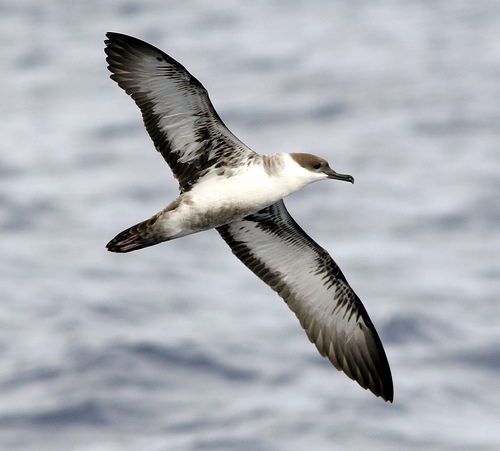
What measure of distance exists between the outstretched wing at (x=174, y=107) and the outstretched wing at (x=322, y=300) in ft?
5.96

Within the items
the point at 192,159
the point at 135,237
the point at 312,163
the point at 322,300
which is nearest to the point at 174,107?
the point at 192,159

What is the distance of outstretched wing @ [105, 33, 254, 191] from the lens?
1347cm

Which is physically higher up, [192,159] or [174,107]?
[174,107]

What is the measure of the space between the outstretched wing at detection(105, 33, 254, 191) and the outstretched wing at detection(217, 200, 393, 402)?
1818 millimetres

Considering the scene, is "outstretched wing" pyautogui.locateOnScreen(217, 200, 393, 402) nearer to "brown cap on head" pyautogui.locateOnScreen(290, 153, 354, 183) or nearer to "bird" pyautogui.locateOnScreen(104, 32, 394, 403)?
"bird" pyautogui.locateOnScreen(104, 32, 394, 403)

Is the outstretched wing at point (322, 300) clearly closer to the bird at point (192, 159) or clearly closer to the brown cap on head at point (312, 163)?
the bird at point (192, 159)

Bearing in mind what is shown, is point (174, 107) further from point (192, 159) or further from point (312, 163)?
point (312, 163)

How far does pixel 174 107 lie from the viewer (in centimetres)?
1366

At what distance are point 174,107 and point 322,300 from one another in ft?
13.1

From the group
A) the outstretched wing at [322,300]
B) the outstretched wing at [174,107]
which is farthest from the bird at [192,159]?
the outstretched wing at [322,300]

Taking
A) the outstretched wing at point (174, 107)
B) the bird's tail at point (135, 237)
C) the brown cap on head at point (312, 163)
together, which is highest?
the outstretched wing at point (174, 107)

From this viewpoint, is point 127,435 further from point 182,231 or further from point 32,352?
point 182,231

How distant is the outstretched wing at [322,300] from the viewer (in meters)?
15.4

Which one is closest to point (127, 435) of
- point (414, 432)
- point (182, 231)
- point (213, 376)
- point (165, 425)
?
point (165, 425)
